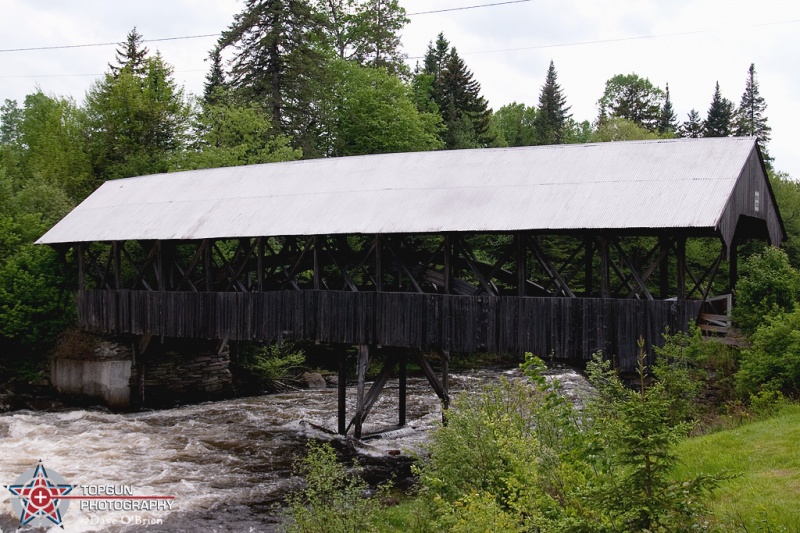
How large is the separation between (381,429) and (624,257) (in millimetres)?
7333

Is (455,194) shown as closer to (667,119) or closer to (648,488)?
(648,488)

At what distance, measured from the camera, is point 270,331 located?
17.2 metres

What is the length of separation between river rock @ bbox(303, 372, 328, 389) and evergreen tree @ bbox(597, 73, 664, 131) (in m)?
32.2

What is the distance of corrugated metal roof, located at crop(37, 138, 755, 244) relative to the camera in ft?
42.9

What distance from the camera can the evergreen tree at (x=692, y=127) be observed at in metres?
48.9

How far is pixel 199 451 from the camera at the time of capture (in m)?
15.6

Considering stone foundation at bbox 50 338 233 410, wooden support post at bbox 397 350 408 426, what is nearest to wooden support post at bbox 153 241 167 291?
stone foundation at bbox 50 338 233 410

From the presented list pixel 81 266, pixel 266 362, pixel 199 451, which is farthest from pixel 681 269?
pixel 81 266

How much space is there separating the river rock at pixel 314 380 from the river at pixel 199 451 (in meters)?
2.54

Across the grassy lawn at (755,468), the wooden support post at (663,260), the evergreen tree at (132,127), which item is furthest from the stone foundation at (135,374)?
the grassy lawn at (755,468)

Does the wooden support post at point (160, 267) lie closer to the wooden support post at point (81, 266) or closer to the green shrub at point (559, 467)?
the wooden support post at point (81, 266)

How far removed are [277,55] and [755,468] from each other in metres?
29.2

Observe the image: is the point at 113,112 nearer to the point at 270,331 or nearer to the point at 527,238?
the point at 270,331

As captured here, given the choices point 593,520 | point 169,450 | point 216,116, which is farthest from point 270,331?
point 216,116
